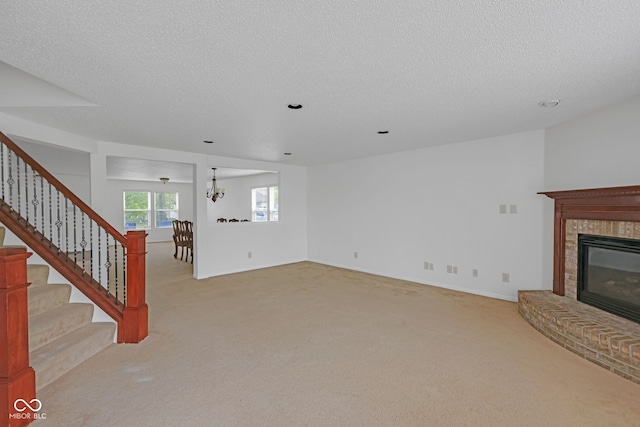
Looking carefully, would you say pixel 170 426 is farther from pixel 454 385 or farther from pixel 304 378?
pixel 454 385

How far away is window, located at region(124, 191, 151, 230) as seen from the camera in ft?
32.5

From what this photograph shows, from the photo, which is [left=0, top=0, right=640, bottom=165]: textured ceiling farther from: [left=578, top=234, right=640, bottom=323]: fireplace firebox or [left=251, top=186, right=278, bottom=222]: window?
[left=251, top=186, right=278, bottom=222]: window

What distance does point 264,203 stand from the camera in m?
9.55

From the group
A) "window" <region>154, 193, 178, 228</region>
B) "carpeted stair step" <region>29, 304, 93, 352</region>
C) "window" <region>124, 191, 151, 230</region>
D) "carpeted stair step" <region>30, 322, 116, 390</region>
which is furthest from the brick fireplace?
"window" <region>124, 191, 151, 230</region>

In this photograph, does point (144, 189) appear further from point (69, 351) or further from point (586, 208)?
point (586, 208)

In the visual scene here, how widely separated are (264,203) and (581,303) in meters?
7.97

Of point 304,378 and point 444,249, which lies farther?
point 444,249

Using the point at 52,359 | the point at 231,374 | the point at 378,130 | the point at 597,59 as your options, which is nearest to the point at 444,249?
the point at 378,130

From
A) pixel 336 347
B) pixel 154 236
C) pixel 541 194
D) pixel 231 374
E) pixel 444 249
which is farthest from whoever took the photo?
pixel 154 236

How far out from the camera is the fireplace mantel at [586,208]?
8.58 feet

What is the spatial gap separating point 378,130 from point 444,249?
2187 millimetres

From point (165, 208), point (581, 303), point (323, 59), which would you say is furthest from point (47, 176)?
point (165, 208)

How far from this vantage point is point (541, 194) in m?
3.62

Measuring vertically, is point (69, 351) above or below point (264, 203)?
below
